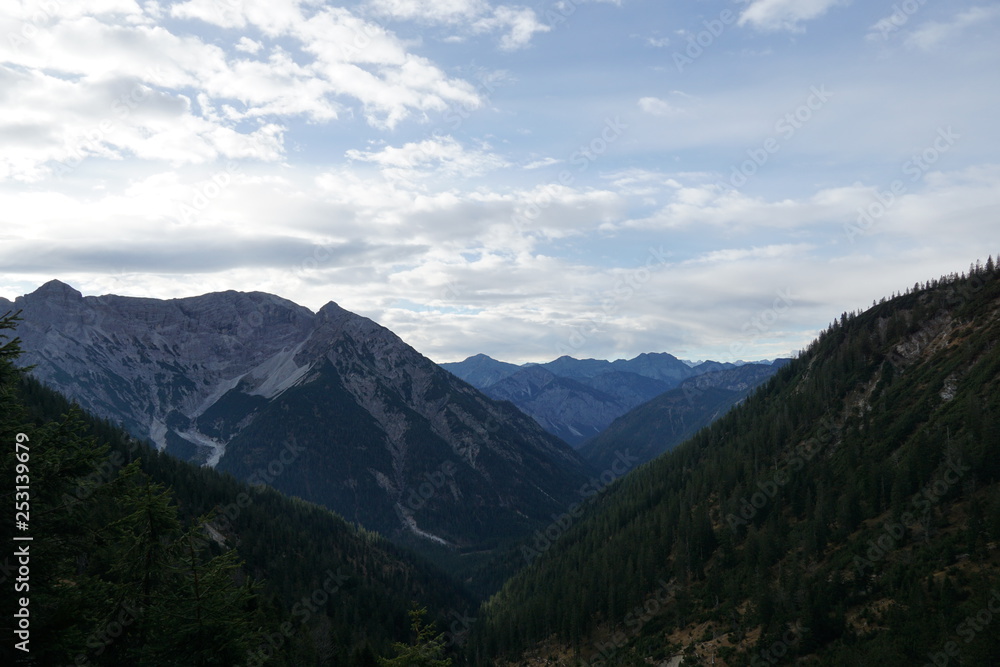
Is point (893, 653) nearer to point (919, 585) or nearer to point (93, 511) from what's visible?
point (919, 585)

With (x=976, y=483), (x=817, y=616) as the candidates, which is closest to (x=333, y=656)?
(x=817, y=616)

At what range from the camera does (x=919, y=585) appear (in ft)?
240

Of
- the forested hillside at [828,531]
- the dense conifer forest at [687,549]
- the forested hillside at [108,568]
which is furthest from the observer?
the forested hillside at [828,531]

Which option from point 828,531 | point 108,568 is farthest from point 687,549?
point 108,568

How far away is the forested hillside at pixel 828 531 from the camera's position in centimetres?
7475

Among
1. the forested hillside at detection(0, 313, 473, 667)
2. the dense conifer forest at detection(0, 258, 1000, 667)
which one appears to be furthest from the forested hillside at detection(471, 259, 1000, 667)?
the forested hillside at detection(0, 313, 473, 667)

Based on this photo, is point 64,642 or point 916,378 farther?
point 916,378

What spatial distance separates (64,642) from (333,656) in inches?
3908

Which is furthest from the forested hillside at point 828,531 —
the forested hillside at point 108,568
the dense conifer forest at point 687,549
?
the forested hillside at point 108,568

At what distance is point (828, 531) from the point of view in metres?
102

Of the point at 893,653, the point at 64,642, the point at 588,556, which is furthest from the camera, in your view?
the point at 588,556

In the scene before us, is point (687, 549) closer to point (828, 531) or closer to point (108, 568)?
point (828, 531)

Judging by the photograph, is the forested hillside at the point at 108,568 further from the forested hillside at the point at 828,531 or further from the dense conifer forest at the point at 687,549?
the forested hillside at the point at 828,531

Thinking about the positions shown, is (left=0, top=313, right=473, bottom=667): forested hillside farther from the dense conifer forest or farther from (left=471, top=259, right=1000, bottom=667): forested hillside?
(left=471, top=259, right=1000, bottom=667): forested hillside
